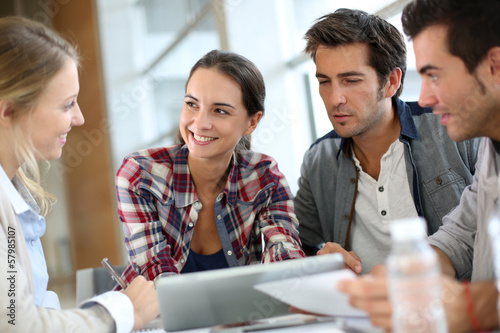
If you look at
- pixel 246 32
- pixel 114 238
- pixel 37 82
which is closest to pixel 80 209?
pixel 114 238

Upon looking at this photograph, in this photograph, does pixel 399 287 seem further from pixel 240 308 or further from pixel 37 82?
pixel 37 82

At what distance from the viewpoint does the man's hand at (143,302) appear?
45.0 inches

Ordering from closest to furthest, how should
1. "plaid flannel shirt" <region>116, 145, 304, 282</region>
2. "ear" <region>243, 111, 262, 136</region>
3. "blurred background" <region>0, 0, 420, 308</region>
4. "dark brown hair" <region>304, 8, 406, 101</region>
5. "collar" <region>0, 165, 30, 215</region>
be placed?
"collar" <region>0, 165, 30, 215</region>, "plaid flannel shirt" <region>116, 145, 304, 282</region>, "dark brown hair" <region>304, 8, 406, 101</region>, "ear" <region>243, 111, 262, 136</region>, "blurred background" <region>0, 0, 420, 308</region>

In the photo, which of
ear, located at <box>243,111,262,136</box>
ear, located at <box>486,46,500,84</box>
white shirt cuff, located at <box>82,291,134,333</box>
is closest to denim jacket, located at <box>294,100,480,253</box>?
ear, located at <box>243,111,262,136</box>

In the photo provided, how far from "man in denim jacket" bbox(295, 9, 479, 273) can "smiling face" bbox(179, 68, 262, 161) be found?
13.7 inches

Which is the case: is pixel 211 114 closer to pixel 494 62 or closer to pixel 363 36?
pixel 363 36

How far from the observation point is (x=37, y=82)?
123 cm

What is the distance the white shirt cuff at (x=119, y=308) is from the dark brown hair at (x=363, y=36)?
1206 millimetres

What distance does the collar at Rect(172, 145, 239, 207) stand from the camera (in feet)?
5.89

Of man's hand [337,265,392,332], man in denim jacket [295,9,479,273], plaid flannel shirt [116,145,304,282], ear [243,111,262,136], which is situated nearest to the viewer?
man's hand [337,265,392,332]

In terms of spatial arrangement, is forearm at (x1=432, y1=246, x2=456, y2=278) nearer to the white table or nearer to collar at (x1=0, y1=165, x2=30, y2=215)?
the white table

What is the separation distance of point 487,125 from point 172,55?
3823 millimetres

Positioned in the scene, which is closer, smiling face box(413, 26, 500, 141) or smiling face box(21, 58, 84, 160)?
smiling face box(413, 26, 500, 141)

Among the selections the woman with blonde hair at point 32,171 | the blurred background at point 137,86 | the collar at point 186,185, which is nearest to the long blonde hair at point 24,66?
the woman with blonde hair at point 32,171
